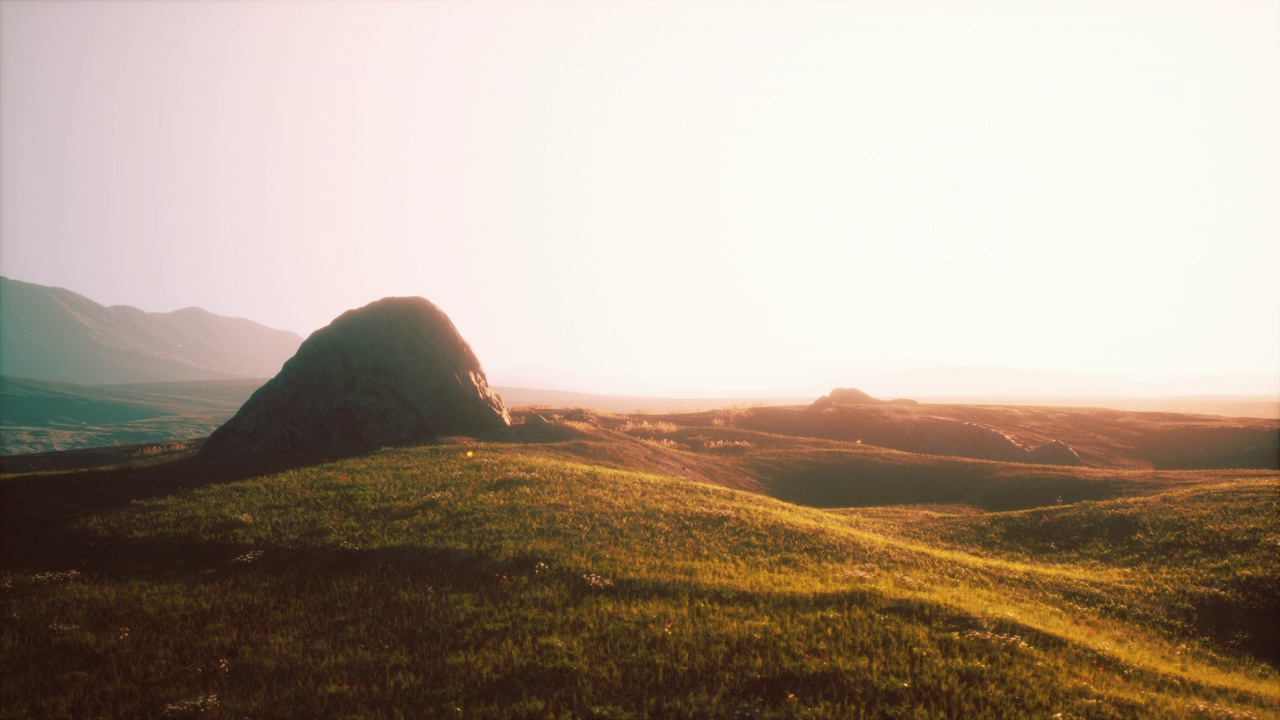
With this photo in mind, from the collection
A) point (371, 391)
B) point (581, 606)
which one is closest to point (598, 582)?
point (581, 606)

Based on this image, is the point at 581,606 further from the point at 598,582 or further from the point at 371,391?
the point at 371,391

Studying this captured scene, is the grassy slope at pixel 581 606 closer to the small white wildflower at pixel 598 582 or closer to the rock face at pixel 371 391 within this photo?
the small white wildflower at pixel 598 582

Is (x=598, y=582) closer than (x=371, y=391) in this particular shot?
Yes

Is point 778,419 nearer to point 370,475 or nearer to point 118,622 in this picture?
point 370,475

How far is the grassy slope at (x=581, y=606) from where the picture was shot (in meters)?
10.6

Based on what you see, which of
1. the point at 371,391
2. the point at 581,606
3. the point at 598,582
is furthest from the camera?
the point at 371,391

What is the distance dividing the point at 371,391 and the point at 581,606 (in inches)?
1453

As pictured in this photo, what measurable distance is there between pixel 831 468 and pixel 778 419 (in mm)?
24200

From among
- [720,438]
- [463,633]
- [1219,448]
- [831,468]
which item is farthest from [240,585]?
[1219,448]

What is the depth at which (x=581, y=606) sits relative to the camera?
14461 millimetres

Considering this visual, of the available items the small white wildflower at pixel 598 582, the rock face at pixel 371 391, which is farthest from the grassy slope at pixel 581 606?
the rock face at pixel 371 391

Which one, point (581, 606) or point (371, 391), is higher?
point (371, 391)

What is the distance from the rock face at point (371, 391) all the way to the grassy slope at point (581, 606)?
→ 13046 mm

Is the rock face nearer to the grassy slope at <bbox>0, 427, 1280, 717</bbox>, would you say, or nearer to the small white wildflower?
the grassy slope at <bbox>0, 427, 1280, 717</bbox>
